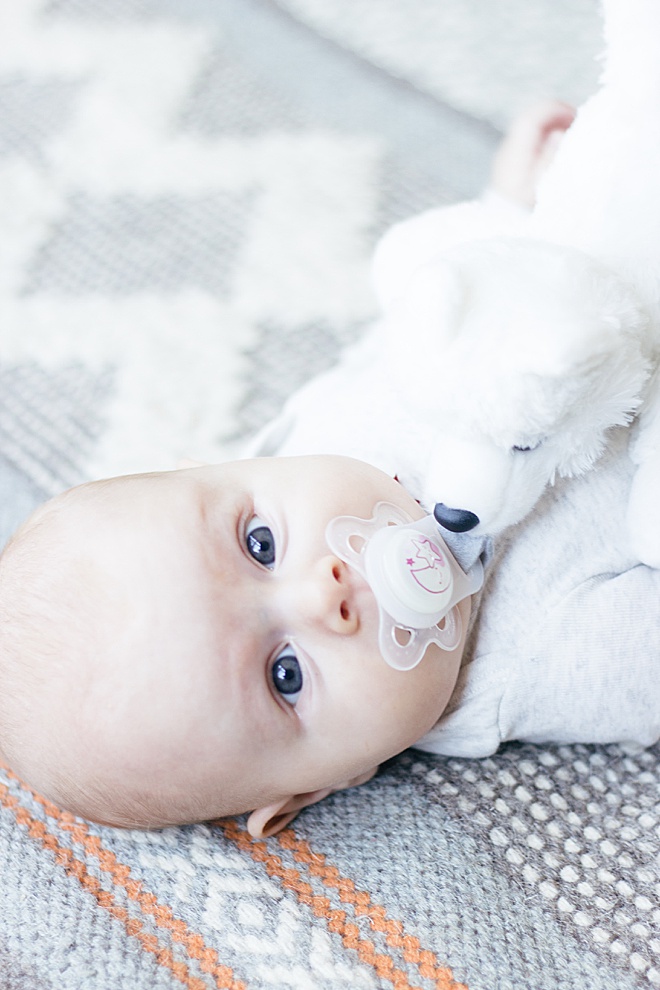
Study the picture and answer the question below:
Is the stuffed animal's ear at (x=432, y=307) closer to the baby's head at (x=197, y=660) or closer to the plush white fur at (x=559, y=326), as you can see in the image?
the plush white fur at (x=559, y=326)

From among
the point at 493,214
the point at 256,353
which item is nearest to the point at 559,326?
the point at 493,214

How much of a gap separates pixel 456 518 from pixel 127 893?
40 centimetres

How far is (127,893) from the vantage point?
2.38ft

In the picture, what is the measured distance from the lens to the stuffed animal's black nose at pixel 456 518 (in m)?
0.72

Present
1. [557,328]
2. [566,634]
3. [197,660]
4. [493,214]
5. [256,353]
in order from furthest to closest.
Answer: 1. [256,353]
2. [493,214]
3. [566,634]
4. [197,660]
5. [557,328]

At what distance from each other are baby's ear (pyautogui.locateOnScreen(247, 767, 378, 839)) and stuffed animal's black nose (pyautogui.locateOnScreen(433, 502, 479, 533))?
0.25 m

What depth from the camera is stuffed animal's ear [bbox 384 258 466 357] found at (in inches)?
24.0

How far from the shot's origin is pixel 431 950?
0.69m

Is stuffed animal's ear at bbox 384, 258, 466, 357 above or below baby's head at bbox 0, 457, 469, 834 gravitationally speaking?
above

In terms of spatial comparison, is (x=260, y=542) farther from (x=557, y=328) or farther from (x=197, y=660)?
(x=557, y=328)

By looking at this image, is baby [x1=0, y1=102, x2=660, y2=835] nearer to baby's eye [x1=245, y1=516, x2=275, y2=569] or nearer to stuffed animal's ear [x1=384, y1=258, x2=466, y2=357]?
baby's eye [x1=245, y1=516, x2=275, y2=569]

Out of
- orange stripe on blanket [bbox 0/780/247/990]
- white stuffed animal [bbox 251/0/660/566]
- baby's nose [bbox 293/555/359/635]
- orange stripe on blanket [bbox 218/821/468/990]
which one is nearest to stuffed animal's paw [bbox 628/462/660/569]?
white stuffed animal [bbox 251/0/660/566]

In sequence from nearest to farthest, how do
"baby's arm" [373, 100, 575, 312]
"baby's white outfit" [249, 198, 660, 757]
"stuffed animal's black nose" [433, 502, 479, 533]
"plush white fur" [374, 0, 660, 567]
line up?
"plush white fur" [374, 0, 660, 567] → "stuffed animal's black nose" [433, 502, 479, 533] → "baby's white outfit" [249, 198, 660, 757] → "baby's arm" [373, 100, 575, 312]

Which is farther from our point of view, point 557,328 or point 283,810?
point 283,810
